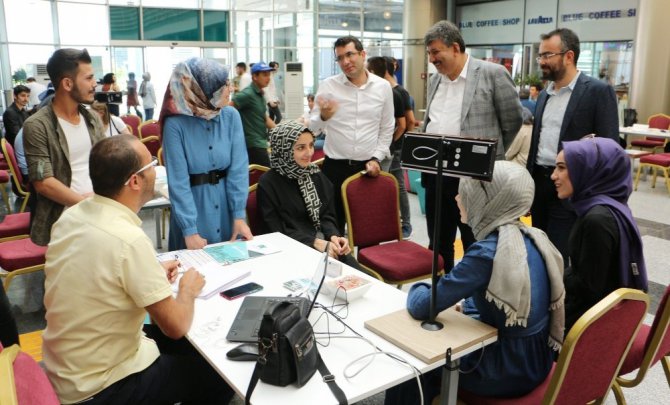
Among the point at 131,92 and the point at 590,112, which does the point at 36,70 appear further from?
the point at 590,112

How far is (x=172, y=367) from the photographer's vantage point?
191 cm

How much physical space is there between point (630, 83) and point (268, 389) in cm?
1089

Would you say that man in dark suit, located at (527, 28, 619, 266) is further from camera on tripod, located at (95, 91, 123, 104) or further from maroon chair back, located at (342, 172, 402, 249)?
camera on tripod, located at (95, 91, 123, 104)

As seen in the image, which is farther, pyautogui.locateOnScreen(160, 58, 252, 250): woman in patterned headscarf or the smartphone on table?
pyautogui.locateOnScreen(160, 58, 252, 250): woman in patterned headscarf

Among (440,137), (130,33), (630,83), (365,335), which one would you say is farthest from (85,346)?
(130,33)

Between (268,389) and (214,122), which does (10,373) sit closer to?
(268,389)

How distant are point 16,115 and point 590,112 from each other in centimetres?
754

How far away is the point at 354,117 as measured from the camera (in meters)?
3.90

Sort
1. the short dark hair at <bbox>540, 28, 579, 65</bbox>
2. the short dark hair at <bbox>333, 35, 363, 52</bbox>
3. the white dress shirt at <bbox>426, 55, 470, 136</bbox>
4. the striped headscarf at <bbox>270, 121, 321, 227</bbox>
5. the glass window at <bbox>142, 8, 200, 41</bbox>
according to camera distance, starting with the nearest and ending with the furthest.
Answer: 1. the striped headscarf at <bbox>270, 121, 321, 227</bbox>
2. the short dark hair at <bbox>540, 28, 579, 65</bbox>
3. the white dress shirt at <bbox>426, 55, 470, 136</bbox>
4. the short dark hair at <bbox>333, 35, 363, 52</bbox>
5. the glass window at <bbox>142, 8, 200, 41</bbox>

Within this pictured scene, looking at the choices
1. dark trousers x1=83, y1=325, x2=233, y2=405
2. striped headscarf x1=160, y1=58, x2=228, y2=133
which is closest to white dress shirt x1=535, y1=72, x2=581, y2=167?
striped headscarf x1=160, y1=58, x2=228, y2=133

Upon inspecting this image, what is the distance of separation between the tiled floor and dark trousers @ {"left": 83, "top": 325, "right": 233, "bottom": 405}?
0.69 metres

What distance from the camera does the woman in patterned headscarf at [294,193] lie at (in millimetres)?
3070

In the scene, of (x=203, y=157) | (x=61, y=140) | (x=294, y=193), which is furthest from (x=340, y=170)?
(x=61, y=140)

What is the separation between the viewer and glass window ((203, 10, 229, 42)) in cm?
1414
